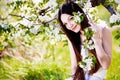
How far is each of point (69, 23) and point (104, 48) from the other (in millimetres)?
347

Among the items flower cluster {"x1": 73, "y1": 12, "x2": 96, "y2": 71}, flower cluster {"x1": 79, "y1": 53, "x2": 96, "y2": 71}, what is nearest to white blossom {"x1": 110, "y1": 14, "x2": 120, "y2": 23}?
flower cluster {"x1": 73, "y1": 12, "x2": 96, "y2": 71}

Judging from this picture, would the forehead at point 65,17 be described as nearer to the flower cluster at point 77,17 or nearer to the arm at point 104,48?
the flower cluster at point 77,17

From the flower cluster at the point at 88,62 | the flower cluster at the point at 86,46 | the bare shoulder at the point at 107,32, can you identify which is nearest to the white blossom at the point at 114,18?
the bare shoulder at the point at 107,32

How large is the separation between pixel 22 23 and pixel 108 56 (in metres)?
0.75

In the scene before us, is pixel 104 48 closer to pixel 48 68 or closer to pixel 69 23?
pixel 69 23

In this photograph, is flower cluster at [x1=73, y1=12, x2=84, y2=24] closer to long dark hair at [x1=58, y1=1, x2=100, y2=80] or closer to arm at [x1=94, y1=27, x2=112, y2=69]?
long dark hair at [x1=58, y1=1, x2=100, y2=80]

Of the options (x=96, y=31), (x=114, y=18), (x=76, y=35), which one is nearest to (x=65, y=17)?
(x=76, y=35)

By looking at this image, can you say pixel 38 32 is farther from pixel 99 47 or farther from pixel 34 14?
pixel 99 47

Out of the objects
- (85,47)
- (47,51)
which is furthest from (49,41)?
(85,47)

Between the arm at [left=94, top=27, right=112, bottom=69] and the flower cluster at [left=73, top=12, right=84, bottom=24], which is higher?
the flower cluster at [left=73, top=12, right=84, bottom=24]

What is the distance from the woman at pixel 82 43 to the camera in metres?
3.48

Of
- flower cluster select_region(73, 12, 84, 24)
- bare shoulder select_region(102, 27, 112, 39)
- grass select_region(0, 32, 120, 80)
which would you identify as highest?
flower cluster select_region(73, 12, 84, 24)

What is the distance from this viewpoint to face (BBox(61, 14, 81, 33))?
11.5ft

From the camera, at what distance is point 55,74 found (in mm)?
3498
